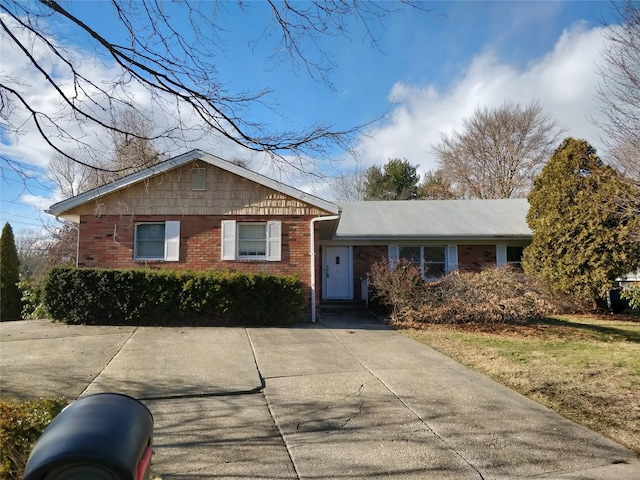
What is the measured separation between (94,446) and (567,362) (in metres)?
7.92

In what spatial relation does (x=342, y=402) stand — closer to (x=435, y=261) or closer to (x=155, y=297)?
(x=155, y=297)

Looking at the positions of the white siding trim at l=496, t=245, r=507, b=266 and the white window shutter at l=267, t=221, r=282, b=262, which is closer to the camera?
the white window shutter at l=267, t=221, r=282, b=262

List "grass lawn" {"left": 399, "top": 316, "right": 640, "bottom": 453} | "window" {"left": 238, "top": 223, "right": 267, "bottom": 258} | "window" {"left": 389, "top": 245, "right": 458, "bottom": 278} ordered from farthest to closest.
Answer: "window" {"left": 389, "top": 245, "right": 458, "bottom": 278}
"window" {"left": 238, "top": 223, "right": 267, "bottom": 258}
"grass lawn" {"left": 399, "top": 316, "right": 640, "bottom": 453}

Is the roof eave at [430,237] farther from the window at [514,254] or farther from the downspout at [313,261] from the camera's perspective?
the downspout at [313,261]

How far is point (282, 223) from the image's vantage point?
12008mm

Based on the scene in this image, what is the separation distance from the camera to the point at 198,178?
1196 centimetres

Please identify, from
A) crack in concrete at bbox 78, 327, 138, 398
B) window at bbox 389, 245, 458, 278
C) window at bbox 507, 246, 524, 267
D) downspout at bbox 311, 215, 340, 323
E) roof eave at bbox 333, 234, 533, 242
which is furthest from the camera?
window at bbox 507, 246, 524, 267

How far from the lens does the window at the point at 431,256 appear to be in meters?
16.7

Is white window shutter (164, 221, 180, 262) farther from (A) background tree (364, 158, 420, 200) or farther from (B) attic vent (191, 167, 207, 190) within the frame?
(A) background tree (364, 158, 420, 200)

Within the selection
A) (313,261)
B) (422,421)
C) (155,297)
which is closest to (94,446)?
(422,421)

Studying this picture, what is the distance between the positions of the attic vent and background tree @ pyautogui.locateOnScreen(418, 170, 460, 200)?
82.3 ft

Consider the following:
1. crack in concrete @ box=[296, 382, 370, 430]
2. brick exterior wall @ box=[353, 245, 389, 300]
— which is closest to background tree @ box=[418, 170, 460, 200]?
brick exterior wall @ box=[353, 245, 389, 300]

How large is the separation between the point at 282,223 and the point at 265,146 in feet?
25.0

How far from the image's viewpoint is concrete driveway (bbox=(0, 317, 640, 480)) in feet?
11.8
